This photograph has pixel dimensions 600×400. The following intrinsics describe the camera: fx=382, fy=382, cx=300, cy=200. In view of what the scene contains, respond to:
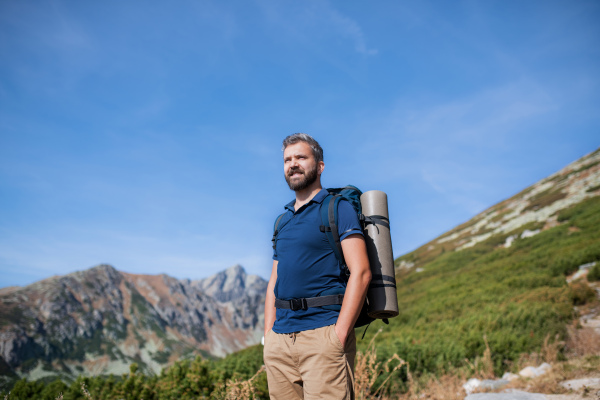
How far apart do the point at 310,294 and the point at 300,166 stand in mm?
829

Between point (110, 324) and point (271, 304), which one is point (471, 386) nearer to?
point (271, 304)

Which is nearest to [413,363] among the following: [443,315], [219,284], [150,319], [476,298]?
[443,315]

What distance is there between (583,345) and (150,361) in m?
107

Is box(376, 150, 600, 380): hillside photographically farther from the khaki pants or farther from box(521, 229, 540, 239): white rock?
the khaki pants

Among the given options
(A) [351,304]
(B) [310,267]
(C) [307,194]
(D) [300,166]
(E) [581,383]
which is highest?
(D) [300,166]

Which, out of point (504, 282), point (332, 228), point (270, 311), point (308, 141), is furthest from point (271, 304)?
point (504, 282)

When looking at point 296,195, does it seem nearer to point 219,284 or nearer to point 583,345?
point 583,345

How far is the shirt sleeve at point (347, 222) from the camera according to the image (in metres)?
2.24

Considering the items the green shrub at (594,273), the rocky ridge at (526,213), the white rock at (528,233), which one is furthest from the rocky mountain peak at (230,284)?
the green shrub at (594,273)

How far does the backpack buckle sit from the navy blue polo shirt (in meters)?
0.03

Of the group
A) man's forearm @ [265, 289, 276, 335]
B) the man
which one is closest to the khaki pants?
the man

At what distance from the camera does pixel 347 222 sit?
2262 millimetres

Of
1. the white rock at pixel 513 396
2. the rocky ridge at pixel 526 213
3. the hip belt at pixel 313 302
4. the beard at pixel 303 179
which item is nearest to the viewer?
the hip belt at pixel 313 302

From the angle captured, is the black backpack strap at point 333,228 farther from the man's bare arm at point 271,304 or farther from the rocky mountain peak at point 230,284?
the rocky mountain peak at point 230,284
